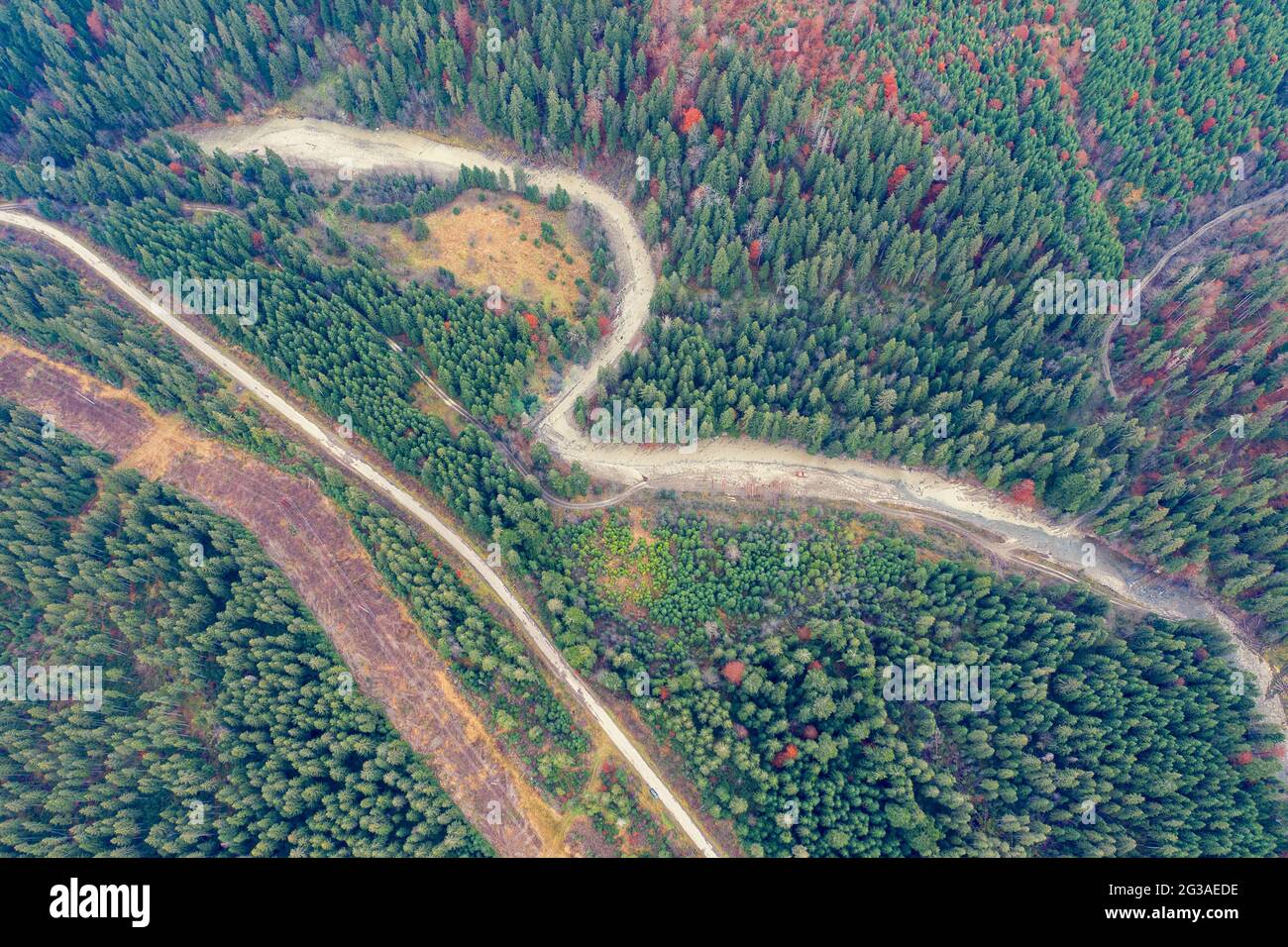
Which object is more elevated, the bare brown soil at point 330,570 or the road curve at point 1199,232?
the road curve at point 1199,232

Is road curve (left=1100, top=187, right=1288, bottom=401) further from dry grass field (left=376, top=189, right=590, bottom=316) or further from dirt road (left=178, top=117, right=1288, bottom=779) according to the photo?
dry grass field (left=376, top=189, right=590, bottom=316)

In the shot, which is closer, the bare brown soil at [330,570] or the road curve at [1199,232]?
the bare brown soil at [330,570]

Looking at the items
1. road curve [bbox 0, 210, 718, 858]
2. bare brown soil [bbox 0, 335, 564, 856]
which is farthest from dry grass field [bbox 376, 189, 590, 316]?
bare brown soil [bbox 0, 335, 564, 856]

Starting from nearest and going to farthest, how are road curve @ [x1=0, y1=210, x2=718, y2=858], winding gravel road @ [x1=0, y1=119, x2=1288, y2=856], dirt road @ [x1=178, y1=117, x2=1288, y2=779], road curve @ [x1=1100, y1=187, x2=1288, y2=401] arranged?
road curve @ [x1=0, y1=210, x2=718, y2=858] < winding gravel road @ [x1=0, y1=119, x2=1288, y2=856] < dirt road @ [x1=178, y1=117, x2=1288, y2=779] < road curve @ [x1=1100, y1=187, x2=1288, y2=401]

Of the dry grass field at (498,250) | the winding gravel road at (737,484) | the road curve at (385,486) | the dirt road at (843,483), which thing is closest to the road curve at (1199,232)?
the dirt road at (843,483)

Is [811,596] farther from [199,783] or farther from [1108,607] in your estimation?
[199,783]

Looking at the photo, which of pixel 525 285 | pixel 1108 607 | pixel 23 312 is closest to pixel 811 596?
pixel 1108 607

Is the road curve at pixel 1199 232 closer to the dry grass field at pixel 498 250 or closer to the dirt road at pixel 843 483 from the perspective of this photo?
the dirt road at pixel 843 483

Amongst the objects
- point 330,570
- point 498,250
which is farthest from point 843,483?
point 330,570
